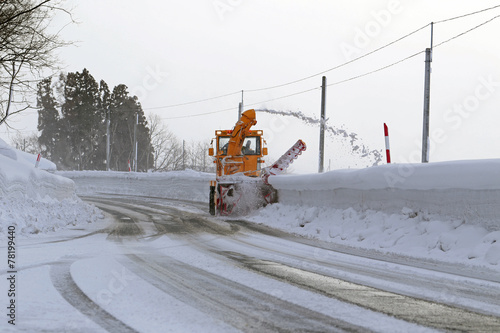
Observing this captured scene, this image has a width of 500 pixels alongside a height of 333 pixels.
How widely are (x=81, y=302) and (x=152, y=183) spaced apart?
1212 inches

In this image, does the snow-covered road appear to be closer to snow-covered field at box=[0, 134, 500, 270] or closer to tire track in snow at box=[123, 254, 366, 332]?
tire track in snow at box=[123, 254, 366, 332]

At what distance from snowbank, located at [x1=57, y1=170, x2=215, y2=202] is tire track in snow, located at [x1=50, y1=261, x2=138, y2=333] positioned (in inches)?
926

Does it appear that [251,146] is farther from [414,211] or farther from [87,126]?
[87,126]

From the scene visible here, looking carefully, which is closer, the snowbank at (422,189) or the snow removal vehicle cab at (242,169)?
the snowbank at (422,189)

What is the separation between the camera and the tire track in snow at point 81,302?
3.60 metres

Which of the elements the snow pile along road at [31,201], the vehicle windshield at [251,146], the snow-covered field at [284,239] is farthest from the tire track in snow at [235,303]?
the vehicle windshield at [251,146]

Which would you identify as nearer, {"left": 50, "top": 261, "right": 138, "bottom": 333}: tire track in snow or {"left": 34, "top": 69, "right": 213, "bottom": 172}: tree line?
{"left": 50, "top": 261, "right": 138, "bottom": 333}: tire track in snow

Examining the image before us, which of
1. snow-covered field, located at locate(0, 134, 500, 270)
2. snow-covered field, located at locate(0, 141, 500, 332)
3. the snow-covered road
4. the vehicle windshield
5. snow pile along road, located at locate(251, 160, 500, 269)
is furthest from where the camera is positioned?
the vehicle windshield

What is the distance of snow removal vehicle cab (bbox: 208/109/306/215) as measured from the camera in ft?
52.9

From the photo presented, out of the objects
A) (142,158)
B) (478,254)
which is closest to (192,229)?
(478,254)

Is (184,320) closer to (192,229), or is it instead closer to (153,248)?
(153,248)

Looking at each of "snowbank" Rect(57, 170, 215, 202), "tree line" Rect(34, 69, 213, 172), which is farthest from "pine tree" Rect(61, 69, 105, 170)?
"snowbank" Rect(57, 170, 215, 202)

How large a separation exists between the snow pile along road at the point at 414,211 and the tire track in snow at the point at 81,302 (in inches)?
204

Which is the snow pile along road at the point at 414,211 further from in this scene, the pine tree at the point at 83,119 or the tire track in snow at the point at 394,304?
the pine tree at the point at 83,119
